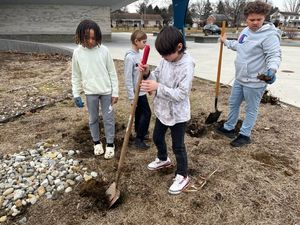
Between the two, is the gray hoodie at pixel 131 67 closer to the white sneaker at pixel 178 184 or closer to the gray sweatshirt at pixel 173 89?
the gray sweatshirt at pixel 173 89

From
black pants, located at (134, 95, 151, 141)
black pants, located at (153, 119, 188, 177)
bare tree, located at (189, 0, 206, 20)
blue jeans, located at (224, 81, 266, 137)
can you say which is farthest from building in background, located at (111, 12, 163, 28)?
black pants, located at (153, 119, 188, 177)

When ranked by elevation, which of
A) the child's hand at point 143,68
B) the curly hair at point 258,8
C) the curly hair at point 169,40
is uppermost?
the curly hair at point 258,8

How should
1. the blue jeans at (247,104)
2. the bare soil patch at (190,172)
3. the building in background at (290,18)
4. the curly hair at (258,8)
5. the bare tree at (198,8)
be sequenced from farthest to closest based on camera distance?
the bare tree at (198,8) < the building in background at (290,18) < the blue jeans at (247,104) < the curly hair at (258,8) < the bare soil patch at (190,172)

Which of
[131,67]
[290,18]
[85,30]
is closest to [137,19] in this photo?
[290,18]

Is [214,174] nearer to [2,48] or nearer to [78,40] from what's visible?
[78,40]

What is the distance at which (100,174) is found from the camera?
2982 millimetres

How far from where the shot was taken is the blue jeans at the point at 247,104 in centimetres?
338

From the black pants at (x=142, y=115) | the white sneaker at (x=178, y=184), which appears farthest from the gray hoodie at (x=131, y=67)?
the white sneaker at (x=178, y=184)

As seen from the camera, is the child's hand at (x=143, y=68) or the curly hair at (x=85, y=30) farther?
the curly hair at (x=85, y=30)

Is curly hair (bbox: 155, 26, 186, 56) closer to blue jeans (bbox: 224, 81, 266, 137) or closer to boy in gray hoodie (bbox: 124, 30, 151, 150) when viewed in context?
boy in gray hoodie (bbox: 124, 30, 151, 150)

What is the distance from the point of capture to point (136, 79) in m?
3.25

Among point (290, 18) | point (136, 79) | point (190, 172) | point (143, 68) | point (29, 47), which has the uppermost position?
point (290, 18)

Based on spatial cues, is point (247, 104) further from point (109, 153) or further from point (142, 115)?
point (109, 153)

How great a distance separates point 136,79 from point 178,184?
1.26 metres
